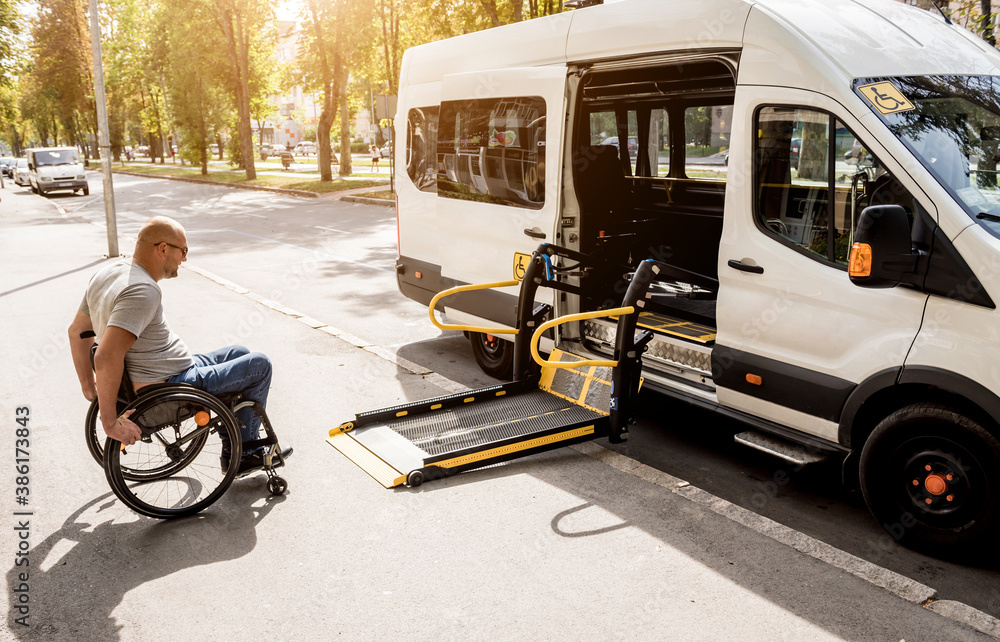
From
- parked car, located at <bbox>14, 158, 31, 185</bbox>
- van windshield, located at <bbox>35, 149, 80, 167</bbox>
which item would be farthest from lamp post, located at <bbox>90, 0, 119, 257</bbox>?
parked car, located at <bbox>14, 158, 31, 185</bbox>

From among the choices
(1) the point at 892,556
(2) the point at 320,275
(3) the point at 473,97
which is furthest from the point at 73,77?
(1) the point at 892,556

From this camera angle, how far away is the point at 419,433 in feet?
16.9

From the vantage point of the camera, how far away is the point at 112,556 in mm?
3926

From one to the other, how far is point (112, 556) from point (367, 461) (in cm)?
145

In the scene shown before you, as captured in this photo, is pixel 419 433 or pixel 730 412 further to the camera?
pixel 419 433

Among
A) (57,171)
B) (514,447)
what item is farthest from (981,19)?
(57,171)

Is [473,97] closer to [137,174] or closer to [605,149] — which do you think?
[605,149]

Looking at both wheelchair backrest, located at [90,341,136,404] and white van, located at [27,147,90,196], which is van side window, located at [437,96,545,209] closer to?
wheelchair backrest, located at [90,341,136,404]

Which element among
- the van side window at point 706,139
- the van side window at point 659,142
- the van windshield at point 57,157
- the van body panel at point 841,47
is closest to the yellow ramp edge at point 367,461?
the van body panel at point 841,47

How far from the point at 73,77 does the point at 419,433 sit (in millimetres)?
67513

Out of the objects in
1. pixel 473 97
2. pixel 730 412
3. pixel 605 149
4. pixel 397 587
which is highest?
pixel 473 97

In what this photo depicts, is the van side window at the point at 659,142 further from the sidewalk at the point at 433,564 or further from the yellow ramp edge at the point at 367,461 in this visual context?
the yellow ramp edge at the point at 367,461

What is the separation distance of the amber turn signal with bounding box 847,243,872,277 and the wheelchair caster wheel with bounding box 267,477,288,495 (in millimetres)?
3242

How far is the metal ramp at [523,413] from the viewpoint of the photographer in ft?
15.7
